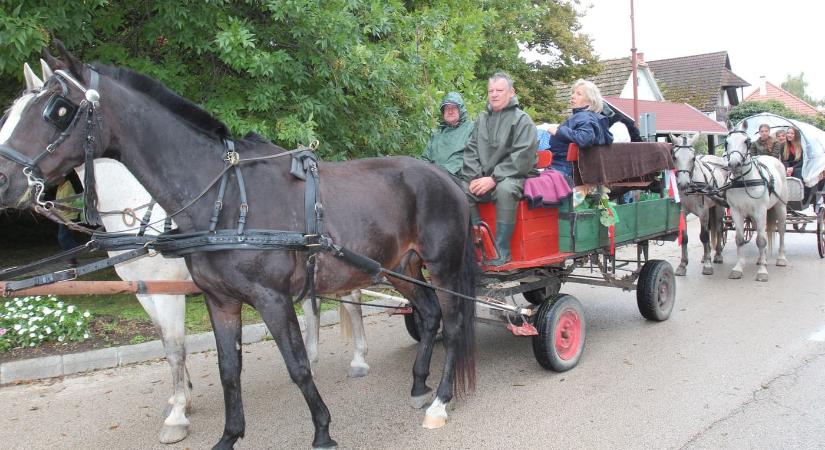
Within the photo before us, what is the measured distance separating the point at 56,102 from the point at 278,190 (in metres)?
1.17

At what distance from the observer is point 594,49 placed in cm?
1892

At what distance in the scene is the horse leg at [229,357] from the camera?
11.8 feet

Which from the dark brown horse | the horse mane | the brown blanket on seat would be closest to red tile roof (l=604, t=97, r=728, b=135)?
the brown blanket on seat

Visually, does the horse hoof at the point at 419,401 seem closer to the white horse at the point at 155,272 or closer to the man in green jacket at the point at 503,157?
the man in green jacket at the point at 503,157

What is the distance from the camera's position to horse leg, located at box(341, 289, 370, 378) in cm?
531

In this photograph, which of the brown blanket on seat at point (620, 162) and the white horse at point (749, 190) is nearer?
the brown blanket on seat at point (620, 162)

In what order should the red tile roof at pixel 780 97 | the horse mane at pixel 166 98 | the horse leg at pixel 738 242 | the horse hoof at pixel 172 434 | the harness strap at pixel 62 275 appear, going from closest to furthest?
the harness strap at pixel 62 275, the horse mane at pixel 166 98, the horse hoof at pixel 172 434, the horse leg at pixel 738 242, the red tile roof at pixel 780 97

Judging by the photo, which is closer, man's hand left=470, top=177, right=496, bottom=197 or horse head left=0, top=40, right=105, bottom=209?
horse head left=0, top=40, right=105, bottom=209

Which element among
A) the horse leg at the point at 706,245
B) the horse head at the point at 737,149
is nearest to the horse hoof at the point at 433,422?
the horse leg at the point at 706,245

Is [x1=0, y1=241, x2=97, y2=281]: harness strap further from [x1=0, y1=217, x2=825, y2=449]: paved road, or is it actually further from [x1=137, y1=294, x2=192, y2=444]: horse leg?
[x1=0, y1=217, x2=825, y2=449]: paved road

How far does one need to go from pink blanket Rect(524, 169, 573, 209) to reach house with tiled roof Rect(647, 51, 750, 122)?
102 ft

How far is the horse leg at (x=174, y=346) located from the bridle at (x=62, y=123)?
1.26m

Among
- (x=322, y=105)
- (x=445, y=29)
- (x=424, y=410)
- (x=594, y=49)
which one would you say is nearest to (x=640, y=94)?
(x=594, y=49)

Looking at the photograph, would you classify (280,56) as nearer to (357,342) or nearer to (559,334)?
(357,342)
